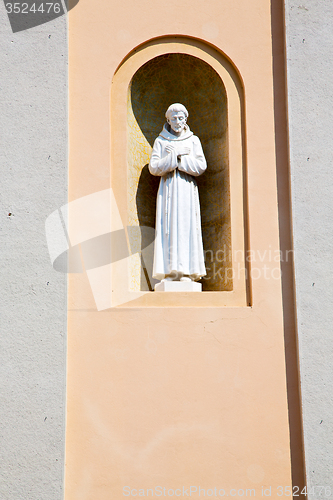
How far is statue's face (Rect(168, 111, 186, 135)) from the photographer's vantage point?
5.61 metres

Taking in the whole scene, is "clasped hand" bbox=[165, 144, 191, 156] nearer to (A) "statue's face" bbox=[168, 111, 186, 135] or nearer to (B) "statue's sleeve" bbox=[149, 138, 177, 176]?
(B) "statue's sleeve" bbox=[149, 138, 177, 176]

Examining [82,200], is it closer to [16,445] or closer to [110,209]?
[110,209]

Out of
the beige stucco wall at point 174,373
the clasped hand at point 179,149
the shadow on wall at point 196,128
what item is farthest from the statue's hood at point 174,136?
the beige stucco wall at point 174,373

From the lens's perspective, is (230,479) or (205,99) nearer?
(230,479)

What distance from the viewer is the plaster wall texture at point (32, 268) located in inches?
181

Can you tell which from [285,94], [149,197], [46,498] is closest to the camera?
[46,498]

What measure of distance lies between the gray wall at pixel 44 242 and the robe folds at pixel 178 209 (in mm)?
837

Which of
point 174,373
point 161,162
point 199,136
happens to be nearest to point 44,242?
point 161,162

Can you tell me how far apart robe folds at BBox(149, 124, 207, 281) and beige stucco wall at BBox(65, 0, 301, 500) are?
14.4 inches

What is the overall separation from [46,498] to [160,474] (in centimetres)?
84

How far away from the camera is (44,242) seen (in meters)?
4.94

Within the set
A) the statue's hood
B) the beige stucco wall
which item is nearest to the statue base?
the beige stucco wall

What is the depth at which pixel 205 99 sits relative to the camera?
5914 millimetres

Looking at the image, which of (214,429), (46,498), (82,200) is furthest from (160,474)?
(82,200)
